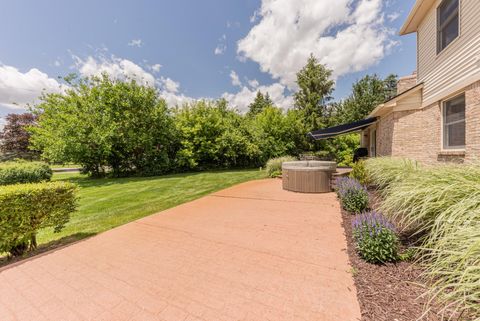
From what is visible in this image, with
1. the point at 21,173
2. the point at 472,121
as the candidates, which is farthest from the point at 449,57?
the point at 21,173

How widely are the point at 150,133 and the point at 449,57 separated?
1529cm

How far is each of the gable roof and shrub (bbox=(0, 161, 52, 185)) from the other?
18846mm

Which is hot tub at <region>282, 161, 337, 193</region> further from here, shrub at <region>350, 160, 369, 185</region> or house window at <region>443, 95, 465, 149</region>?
house window at <region>443, 95, 465, 149</region>

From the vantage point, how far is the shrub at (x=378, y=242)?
251 cm

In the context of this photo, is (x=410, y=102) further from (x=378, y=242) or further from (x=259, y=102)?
(x=259, y=102)

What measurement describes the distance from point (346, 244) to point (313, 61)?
81.1 feet

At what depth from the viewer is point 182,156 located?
14.8 m

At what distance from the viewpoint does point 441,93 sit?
18.0 ft

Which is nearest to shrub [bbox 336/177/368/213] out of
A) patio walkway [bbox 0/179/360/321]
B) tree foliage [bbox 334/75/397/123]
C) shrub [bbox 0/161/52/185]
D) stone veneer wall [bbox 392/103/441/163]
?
patio walkway [bbox 0/179/360/321]

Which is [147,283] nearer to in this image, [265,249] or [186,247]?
[186,247]

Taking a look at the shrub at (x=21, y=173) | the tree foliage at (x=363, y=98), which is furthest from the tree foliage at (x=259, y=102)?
the shrub at (x=21, y=173)

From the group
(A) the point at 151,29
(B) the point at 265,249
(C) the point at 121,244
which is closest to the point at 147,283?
(C) the point at 121,244

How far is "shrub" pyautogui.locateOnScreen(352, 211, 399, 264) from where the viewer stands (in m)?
2.51

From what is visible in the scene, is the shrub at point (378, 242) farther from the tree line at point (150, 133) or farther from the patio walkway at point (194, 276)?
the tree line at point (150, 133)
